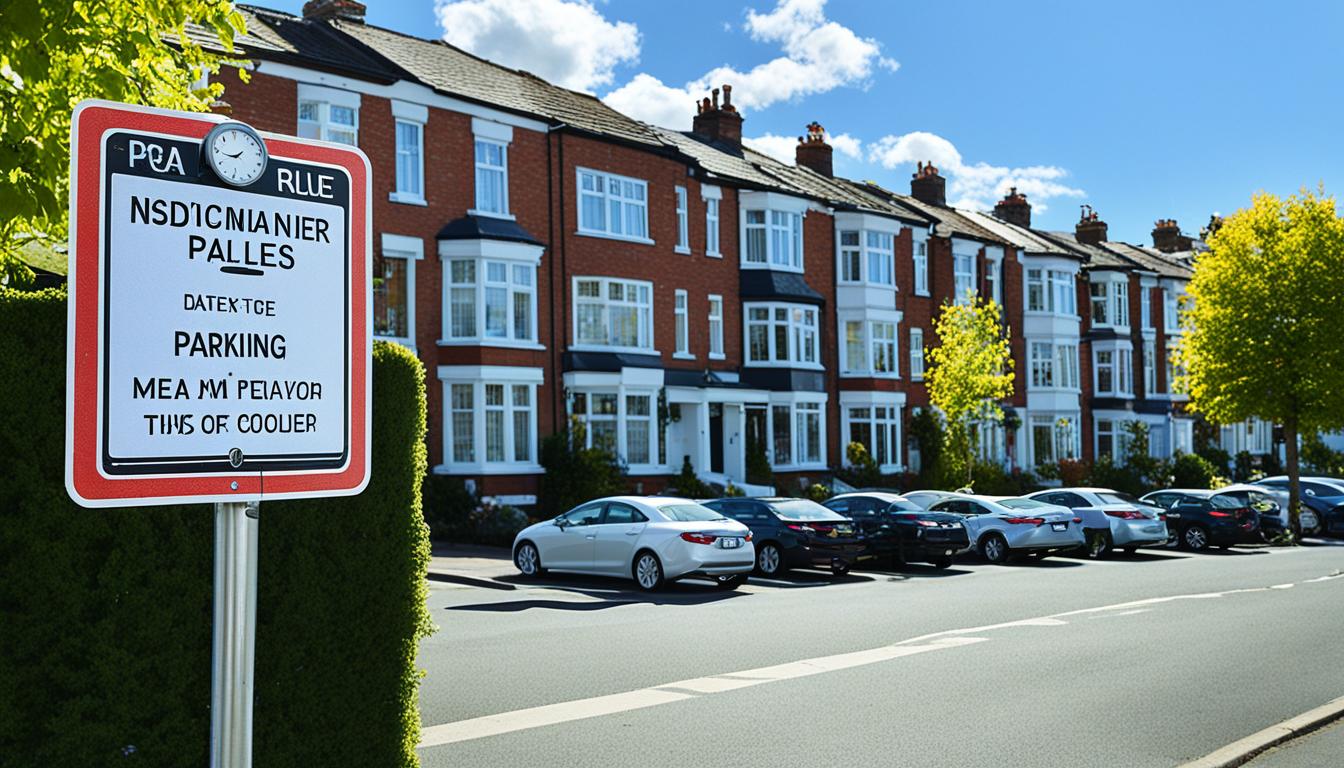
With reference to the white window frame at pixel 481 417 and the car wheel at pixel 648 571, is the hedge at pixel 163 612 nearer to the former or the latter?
the car wheel at pixel 648 571

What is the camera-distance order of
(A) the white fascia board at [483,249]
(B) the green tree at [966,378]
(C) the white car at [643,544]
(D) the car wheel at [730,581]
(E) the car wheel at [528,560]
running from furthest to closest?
(B) the green tree at [966,378] < (A) the white fascia board at [483,249] < (E) the car wheel at [528,560] < (D) the car wheel at [730,581] < (C) the white car at [643,544]

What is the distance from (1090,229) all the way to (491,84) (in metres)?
35.7

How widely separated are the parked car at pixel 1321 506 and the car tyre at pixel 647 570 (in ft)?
75.0

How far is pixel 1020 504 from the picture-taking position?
27.1m

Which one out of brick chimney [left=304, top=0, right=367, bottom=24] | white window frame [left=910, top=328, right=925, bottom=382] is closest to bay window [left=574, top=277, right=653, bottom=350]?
brick chimney [left=304, top=0, right=367, bottom=24]

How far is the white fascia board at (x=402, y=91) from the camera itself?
85.1 ft

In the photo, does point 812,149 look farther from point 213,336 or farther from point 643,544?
point 213,336

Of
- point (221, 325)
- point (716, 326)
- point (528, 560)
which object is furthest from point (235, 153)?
point (716, 326)

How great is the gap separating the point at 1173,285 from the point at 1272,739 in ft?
172

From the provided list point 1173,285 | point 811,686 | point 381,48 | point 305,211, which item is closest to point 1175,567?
point 811,686

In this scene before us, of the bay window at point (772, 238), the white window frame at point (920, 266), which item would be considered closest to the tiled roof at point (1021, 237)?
the white window frame at point (920, 266)

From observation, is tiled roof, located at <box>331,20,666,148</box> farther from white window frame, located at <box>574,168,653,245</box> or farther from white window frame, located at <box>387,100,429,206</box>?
white window frame, located at <box>574,168,653,245</box>

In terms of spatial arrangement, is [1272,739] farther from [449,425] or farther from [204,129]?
[449,425]

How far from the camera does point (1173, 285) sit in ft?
188
